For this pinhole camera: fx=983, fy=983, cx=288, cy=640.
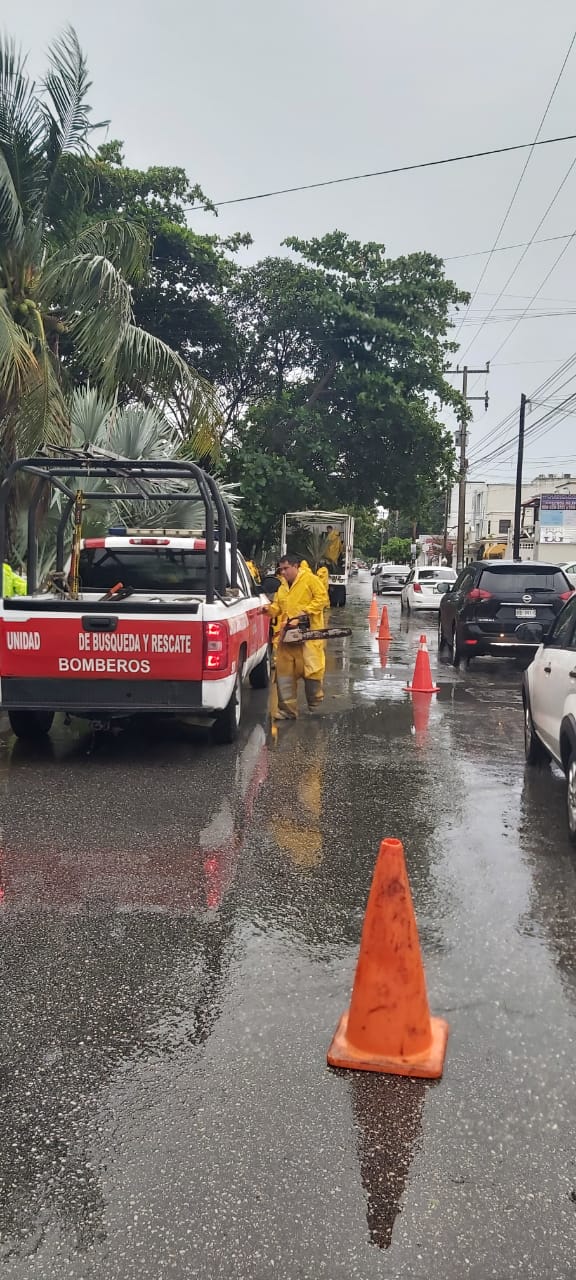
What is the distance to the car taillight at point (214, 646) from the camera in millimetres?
7555

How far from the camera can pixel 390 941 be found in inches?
130

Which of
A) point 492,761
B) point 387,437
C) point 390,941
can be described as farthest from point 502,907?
point 387,437

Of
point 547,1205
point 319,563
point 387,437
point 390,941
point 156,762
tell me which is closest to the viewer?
point 547,1205

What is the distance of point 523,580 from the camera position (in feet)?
44.8

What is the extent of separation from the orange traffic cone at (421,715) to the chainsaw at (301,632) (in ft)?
3.81

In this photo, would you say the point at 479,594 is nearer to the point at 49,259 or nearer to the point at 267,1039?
the point at 49,259

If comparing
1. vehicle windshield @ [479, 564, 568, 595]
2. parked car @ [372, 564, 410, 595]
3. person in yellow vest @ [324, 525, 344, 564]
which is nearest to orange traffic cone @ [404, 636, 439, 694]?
vehicle windshield @ [479, 564, 568, 595]

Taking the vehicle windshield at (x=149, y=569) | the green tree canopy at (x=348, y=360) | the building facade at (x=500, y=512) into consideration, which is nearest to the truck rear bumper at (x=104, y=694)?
the vehicle windshield at (x=149, y=569)

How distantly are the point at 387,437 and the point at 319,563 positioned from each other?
5.80 meters

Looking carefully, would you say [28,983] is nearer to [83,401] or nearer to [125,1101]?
[125,1101]

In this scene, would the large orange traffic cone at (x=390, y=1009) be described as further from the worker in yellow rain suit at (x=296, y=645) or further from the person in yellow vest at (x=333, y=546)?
the person in yellow vest at (x=333, y=546)

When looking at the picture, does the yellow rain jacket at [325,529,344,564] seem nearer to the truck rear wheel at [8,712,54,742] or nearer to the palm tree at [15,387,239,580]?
the palm tree at [15,387,239,580]

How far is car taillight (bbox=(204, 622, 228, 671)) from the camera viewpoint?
24.8 feet

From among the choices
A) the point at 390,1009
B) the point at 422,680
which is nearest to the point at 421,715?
A: the point at 422,680
